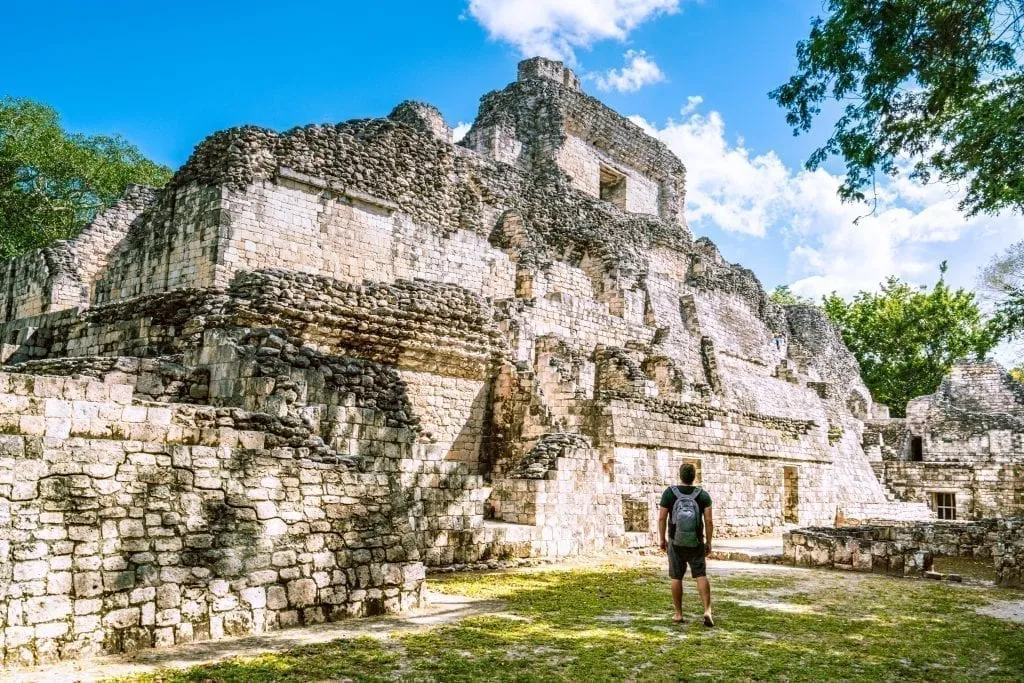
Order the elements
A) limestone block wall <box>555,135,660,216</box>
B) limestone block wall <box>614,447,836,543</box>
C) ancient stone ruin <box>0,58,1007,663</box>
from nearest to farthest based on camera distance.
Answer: ancient stone ruin <box>0,58,1007,663</box> < limestone block wall <box>614,447,836,543</box> < limestone block wall <box>555,135,660,216</box>

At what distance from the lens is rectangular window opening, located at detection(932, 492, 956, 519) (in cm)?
2553

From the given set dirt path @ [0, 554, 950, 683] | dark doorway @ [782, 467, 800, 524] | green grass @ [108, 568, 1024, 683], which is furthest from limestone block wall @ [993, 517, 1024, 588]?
dark doorway @ [782, 467, 800, 524]

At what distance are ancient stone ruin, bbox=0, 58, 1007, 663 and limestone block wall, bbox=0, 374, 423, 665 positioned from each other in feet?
0.06

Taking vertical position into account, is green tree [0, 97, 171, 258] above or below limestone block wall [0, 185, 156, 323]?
above

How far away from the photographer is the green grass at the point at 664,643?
502 centimetres

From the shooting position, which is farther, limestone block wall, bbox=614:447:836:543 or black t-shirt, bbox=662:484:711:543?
limestone block wall, bbox=614:447:836:543

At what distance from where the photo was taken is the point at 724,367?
24312 millimetres

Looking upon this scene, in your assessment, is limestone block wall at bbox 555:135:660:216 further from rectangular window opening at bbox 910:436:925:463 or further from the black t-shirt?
the black t-shirt

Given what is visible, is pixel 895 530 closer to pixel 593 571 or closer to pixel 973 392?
pixel 593 571

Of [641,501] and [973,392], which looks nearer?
[641,501]

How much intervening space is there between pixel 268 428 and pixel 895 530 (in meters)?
11.3

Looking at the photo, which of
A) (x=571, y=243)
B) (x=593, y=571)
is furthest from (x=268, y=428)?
(x=571, y=243)

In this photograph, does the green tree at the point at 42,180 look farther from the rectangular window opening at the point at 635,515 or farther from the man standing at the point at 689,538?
the man standing at the point at 689,538

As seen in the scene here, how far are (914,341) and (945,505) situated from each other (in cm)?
2122
